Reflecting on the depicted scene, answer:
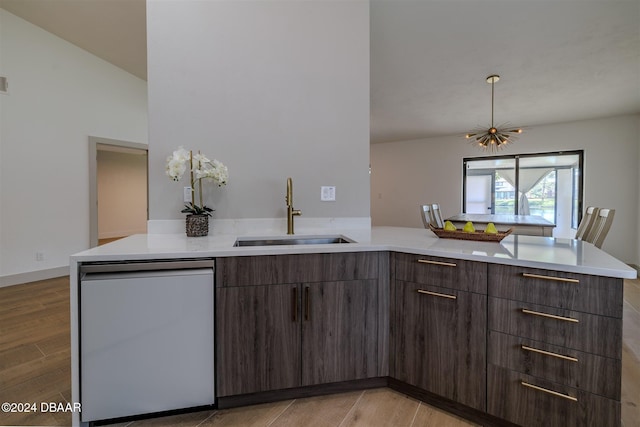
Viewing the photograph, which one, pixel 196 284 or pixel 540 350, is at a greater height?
pixel 196 284

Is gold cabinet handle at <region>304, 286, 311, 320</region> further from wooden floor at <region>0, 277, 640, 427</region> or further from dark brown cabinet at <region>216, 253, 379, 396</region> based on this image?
wooden floor at <region>0, 277, 640, 427</region>

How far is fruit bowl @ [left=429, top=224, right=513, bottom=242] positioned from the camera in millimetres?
1671

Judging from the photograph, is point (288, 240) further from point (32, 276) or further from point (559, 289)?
point (32, 276)

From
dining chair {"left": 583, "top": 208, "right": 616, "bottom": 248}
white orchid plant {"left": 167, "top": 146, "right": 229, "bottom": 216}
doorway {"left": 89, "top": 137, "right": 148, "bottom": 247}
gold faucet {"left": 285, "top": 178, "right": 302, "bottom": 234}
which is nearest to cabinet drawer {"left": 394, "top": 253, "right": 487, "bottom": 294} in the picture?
gold faucet {"left": 285, "top": 178, "right": 302, "bottom": 234}

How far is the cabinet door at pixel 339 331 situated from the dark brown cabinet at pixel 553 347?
574 millimetres

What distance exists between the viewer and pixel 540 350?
1186mm

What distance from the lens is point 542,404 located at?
1.19 metres

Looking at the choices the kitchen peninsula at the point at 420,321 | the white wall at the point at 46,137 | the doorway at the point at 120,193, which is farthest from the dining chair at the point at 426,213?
the doorway at the point at 120,193

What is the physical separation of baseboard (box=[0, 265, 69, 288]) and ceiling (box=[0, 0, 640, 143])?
3.18 metres

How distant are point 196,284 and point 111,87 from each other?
15.5ft

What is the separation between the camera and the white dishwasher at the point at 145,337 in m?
1.29

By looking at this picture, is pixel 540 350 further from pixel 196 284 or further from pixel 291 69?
pixel 291 69

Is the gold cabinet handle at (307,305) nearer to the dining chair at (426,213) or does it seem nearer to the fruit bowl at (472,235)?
the fruit bowl at (472,235)

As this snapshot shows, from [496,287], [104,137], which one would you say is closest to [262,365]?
[496,287]
